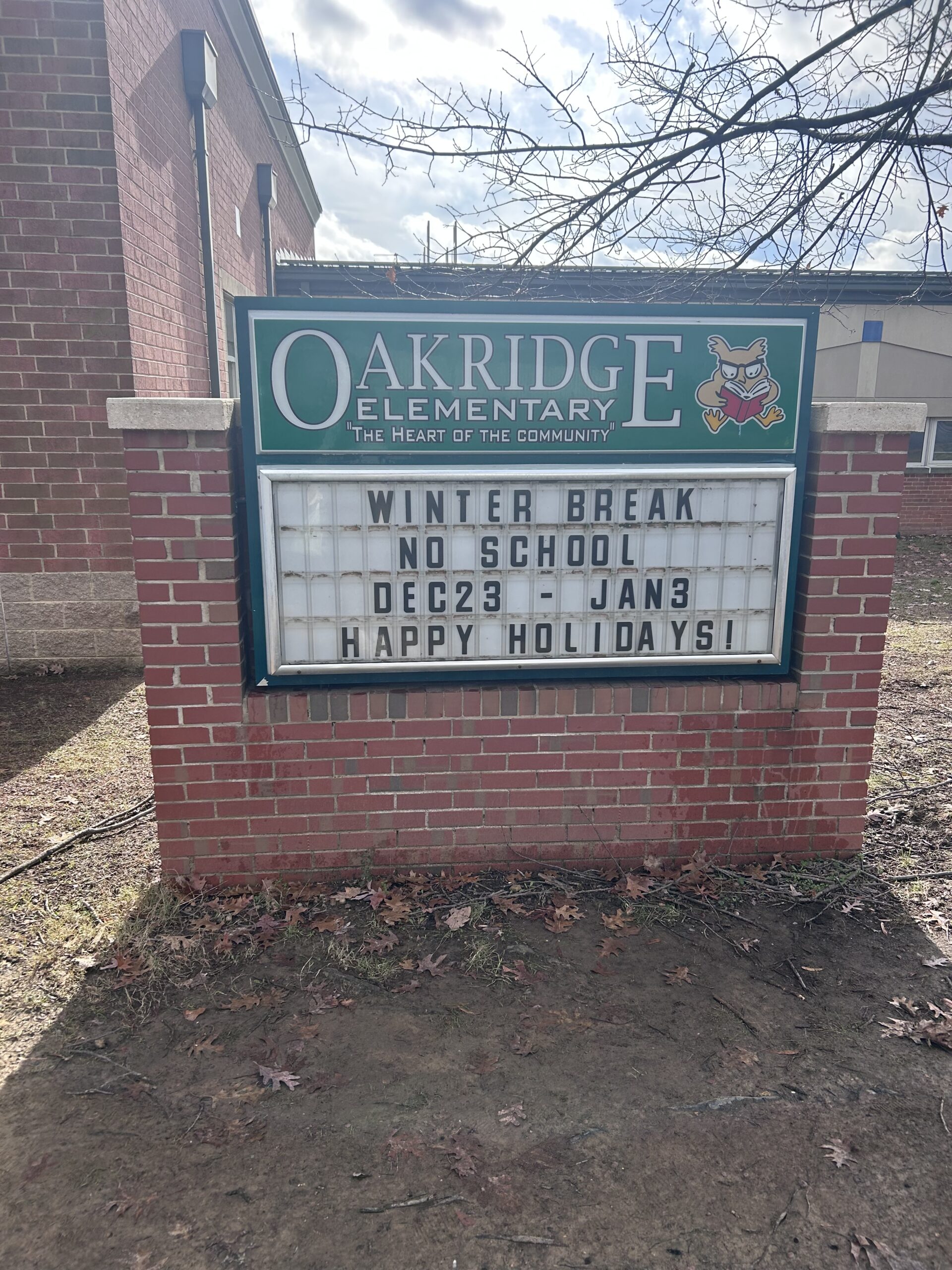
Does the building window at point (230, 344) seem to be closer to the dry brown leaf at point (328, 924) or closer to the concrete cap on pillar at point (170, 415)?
the concrete cap on pillar at point (170, 415)

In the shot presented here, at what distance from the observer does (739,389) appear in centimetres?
411

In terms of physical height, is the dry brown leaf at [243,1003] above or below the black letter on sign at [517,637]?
below

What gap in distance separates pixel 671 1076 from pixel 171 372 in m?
8.21

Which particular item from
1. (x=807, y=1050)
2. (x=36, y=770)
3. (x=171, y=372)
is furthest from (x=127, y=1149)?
(x=171, y=372)

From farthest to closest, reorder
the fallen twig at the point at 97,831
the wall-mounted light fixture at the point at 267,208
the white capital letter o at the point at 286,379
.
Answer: the wall-mounted light fixture at the point at 267,208
the fallen twig at the point at 97,831
the white capital letter o at the point at 286,379

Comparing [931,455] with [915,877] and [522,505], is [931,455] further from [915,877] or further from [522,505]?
[522,505]

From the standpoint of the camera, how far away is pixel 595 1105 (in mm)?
2967

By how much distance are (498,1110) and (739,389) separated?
3.25 m

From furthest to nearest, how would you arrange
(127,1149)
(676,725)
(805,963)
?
(676,725)
(805,963)
(127,1149)

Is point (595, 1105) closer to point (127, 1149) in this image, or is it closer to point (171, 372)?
point (127, 1149)

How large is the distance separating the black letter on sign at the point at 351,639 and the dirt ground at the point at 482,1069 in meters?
1.19

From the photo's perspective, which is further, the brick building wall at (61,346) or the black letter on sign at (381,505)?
→ the brick building wall at (61,346)

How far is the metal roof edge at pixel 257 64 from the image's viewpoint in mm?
12086

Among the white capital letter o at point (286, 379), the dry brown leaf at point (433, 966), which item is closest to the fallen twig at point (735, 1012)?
the dry brown leaf at point (433, 966)
